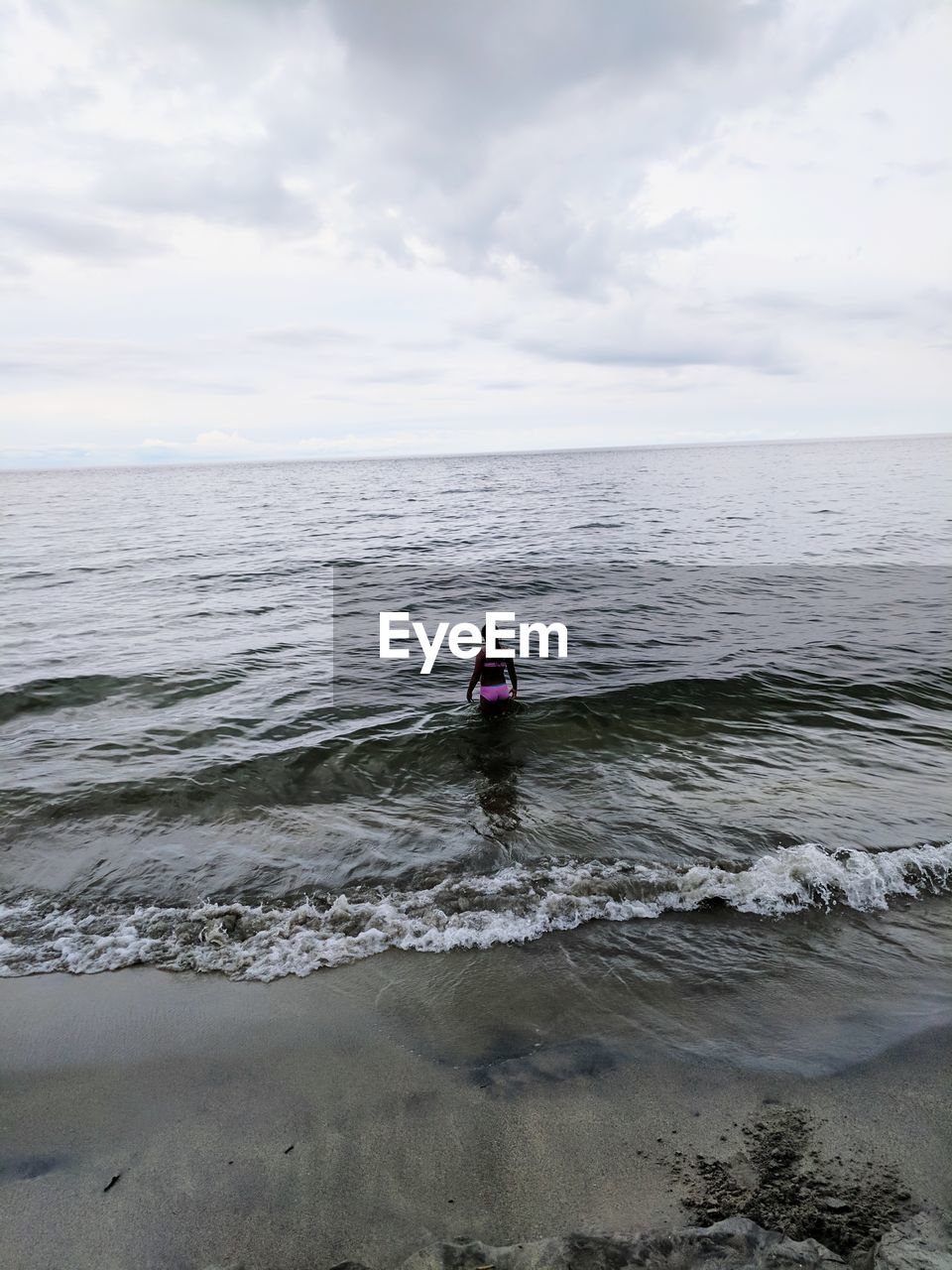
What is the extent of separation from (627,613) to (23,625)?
713 inches

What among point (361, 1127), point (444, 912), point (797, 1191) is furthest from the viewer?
point (444, 912)

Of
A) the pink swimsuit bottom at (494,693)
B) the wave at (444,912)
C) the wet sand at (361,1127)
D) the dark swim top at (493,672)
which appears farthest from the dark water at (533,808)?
the dark swim top at (493,672)

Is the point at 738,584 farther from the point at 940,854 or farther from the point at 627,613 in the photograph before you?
the point at 940,854

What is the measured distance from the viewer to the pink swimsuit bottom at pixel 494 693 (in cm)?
1266

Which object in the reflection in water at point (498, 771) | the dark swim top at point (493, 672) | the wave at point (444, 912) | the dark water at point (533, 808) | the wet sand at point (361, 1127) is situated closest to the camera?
the wet sand at point (361, 1127)

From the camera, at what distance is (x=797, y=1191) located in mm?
3844

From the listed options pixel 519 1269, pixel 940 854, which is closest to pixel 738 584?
pixel 940 854

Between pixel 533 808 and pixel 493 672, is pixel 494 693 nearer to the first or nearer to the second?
pixel 493 672

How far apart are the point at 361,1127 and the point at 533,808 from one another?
528 centimetres

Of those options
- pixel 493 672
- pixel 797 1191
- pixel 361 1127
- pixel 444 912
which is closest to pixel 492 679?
pixel 493 672

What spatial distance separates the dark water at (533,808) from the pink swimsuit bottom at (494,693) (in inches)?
21.1

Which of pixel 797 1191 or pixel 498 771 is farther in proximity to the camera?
pixel 498 771

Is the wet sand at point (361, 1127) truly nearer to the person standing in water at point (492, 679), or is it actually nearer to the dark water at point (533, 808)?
the dark water at point (533, 808)

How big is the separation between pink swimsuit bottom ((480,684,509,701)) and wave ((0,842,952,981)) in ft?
16.4
